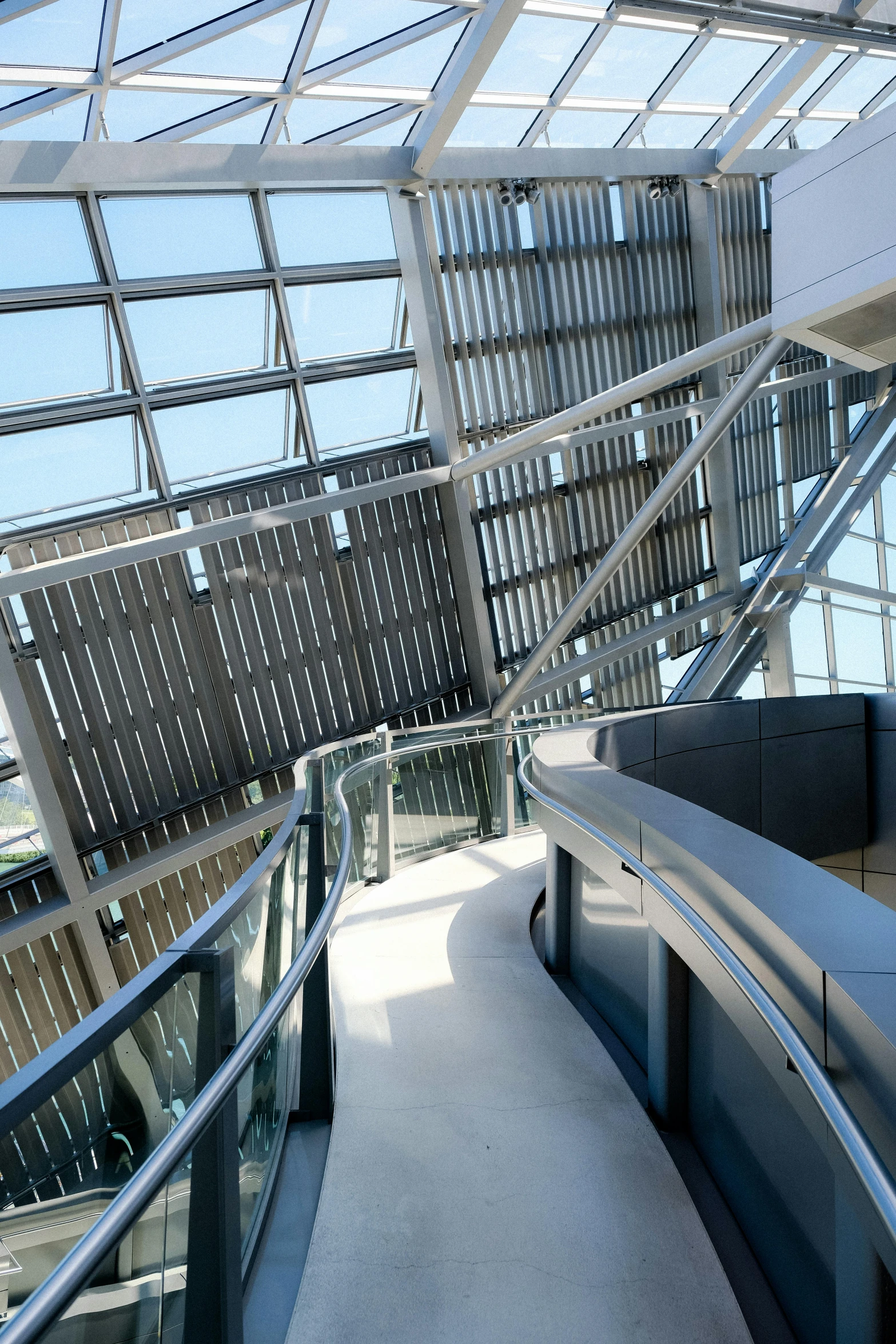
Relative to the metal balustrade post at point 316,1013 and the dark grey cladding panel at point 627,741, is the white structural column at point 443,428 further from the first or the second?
the metal balustrade post at point 316,1013

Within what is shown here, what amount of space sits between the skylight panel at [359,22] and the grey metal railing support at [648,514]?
5.24m

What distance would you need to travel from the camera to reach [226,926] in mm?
2188

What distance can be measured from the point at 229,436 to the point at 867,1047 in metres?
13.4

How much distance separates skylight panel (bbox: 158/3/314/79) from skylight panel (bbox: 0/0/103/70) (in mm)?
923

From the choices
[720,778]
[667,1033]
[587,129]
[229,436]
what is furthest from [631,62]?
[667,1033]

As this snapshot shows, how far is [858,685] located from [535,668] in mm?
10345

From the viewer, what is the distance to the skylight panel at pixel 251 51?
→ 10.7 meters

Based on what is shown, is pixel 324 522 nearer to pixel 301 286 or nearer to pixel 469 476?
pixel 469 476

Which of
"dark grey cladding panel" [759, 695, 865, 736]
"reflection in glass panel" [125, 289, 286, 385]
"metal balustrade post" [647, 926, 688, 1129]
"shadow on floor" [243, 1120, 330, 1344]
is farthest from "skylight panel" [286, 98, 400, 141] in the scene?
"shadow on floor" [243, 1120, 330, 1344]

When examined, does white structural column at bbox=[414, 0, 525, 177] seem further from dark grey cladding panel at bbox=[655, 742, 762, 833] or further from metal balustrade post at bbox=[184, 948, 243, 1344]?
metal balustrade post at bbox=[184, 948, 243, 1344]

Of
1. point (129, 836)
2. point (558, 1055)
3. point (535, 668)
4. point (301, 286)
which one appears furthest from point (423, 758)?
point (301, 286)

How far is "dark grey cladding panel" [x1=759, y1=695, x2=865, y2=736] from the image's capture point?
291 inches

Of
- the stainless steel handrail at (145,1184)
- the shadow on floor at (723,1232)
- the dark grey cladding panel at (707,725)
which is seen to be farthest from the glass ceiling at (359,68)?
the shadow on floor at (723,1232)

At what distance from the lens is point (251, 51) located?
11117 millimetres
